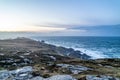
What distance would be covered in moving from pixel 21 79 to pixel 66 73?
3850mm

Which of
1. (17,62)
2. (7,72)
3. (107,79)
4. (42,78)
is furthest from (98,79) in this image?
(17,62)

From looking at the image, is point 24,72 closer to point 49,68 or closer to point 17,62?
point 49,68

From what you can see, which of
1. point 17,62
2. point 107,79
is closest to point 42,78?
point 107,79

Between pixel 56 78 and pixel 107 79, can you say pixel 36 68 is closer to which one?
pixel 56 78

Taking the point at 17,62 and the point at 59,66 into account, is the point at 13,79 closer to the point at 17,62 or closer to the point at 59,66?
the point at 59,66

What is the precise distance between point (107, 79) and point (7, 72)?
27.3 ft

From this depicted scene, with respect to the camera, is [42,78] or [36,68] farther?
[36,68]

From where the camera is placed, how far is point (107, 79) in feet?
56.9

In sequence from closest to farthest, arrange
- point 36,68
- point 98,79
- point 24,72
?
point 98,79 → point 24,72 → point 36,68

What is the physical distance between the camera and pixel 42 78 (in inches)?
695

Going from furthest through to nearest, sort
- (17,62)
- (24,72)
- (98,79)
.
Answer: (17,62)
(24,72)
(98,79)

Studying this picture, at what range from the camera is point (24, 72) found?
1869cm

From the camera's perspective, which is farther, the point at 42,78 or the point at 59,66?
the point at 59,66

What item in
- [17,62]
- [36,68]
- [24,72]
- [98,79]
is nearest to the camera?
[98,79]
